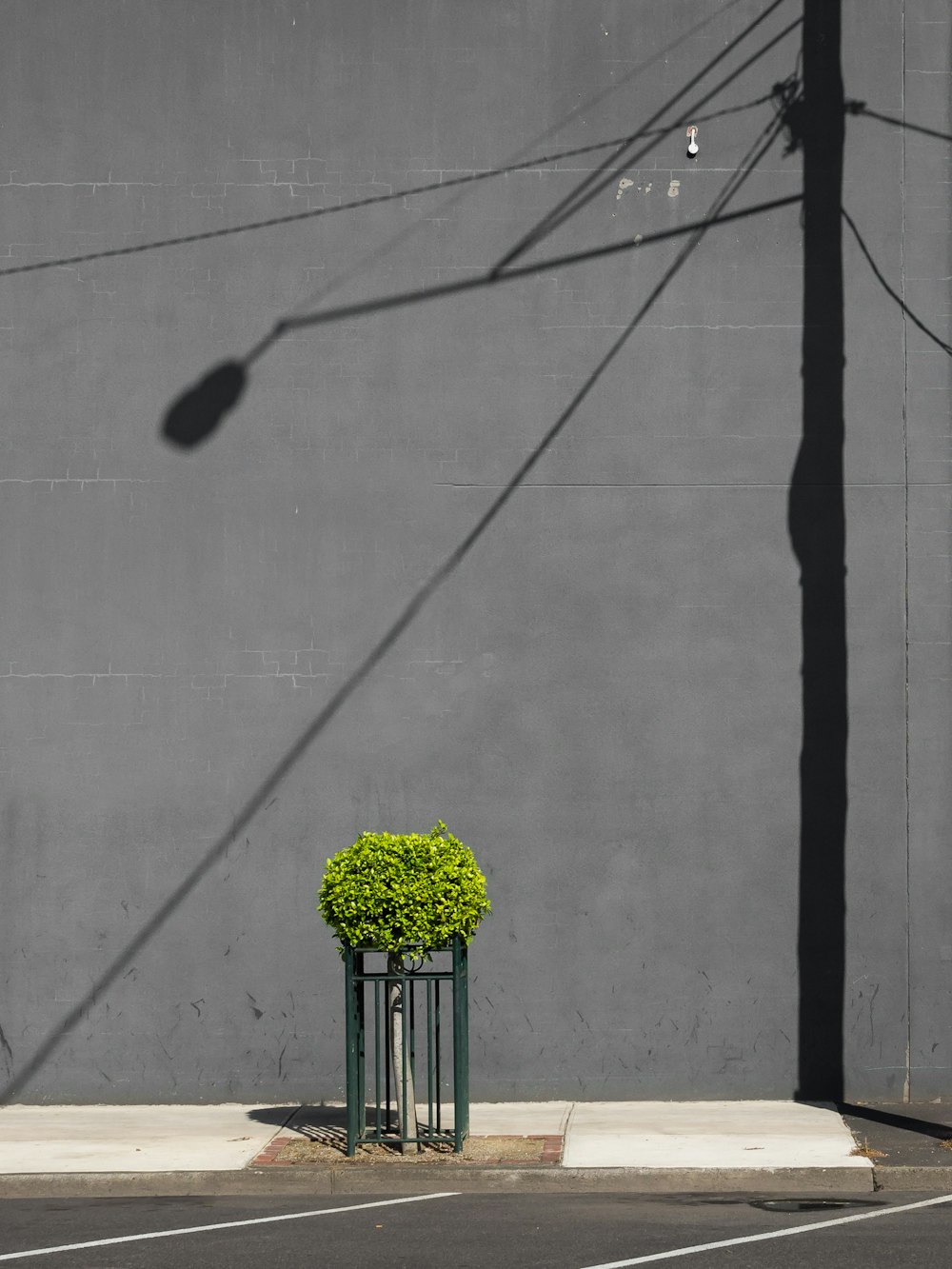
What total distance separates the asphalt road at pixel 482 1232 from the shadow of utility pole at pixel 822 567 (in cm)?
269

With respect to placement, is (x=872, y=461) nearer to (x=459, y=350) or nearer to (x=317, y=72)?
(x=459, y=350)

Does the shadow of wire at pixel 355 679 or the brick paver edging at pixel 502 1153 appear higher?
the shadow of wire at pixel 355 679

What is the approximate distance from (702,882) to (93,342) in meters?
5.83

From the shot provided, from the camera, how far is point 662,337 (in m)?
12.7

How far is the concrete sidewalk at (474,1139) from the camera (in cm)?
995

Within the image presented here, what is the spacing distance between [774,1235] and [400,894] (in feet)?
9.47

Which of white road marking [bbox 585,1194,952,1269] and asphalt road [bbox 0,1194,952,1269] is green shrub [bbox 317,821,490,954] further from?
white road marking [bbox 585,1194,952,1269]

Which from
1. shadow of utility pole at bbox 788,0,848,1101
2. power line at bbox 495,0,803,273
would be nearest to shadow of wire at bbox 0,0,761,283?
power line at bbox 495,0,803,273

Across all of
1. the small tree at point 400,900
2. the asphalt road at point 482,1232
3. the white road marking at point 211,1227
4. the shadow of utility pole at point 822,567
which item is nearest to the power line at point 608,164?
the shadow of utility pole at point 822,567

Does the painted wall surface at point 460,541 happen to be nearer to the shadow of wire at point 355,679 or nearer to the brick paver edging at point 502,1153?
the shadow of wire at point 355,679

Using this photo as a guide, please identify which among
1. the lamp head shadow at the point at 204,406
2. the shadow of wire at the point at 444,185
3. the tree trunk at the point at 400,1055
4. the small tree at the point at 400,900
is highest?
the shadow of wire at the point at 444,185

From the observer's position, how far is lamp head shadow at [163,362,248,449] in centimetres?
1272

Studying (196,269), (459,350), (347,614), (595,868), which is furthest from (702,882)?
(196,269)

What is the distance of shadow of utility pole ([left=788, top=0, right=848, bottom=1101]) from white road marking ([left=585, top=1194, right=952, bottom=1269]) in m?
2.68
